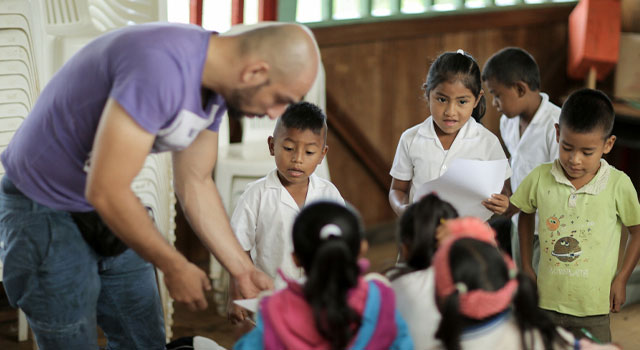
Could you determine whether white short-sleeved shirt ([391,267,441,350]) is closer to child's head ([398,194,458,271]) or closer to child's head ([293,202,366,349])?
child's head ([398,194,458,271])

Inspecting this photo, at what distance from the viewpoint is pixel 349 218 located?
1.55 m

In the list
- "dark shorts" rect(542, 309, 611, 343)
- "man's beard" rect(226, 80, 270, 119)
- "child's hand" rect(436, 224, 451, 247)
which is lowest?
"dark shorts" rect(542, 309, 611, 343)

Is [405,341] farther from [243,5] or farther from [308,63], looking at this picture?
[243,5]

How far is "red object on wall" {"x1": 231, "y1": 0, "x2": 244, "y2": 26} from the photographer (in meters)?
3.76

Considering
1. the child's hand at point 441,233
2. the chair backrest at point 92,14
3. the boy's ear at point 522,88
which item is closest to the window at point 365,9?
the chair backrest at point 92,14

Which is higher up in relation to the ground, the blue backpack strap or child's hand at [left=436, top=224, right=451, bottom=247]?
child's hand at [left=436, top=224, right=451, bottom=247]

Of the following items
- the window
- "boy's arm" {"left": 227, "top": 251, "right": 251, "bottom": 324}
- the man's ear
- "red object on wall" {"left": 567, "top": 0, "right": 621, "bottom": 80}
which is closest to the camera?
the man's ear

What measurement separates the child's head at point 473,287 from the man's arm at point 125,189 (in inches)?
19.5

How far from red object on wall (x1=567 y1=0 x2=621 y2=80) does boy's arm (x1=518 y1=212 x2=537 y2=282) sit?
2.44 m

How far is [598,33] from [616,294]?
2627 mm

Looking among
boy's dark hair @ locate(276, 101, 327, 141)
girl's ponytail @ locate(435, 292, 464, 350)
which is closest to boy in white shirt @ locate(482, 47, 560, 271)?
boy's dark hair @ locate(276, 101, 327, 141)

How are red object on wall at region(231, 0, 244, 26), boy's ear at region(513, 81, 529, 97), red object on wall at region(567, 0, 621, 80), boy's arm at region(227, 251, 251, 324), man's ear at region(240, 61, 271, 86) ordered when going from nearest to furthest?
man's ear at region(240, 61, 271, 86) → boy's arm at region(227, 251, 251, 324) → boy's ear at region(513, 81, 529, 97) → red object on wall at region(231, 0, 244, 26) → red object on wall at region(567, 0, 621, 80)

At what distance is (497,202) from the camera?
2312 millimetres

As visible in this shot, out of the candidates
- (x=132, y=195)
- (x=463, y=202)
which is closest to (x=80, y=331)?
(x=132, y=195)
